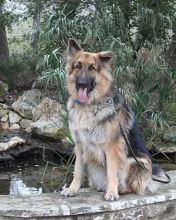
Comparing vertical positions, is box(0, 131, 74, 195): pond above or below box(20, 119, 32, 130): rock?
below

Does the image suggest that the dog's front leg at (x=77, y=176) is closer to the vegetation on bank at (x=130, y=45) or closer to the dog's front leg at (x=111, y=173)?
the dog's front leg at (x=111, y=173)

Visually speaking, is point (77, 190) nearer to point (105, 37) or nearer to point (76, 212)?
point (76, 212)

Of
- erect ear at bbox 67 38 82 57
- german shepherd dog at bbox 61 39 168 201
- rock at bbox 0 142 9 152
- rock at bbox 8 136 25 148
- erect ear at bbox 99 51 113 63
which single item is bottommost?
rock at bbox 0 142 9 152

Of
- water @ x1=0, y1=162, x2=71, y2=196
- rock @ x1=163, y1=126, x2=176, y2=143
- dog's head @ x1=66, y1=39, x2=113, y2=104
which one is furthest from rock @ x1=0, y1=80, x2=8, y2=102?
dog's head @ x1=66, y1=39, x2=113, y2=104

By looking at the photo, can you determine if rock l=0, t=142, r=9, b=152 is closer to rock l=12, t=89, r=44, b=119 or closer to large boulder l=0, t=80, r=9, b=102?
rock l=12, t=89, r=44, b=119

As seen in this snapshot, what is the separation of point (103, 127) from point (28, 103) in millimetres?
6059

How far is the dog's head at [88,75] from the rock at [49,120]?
94.9 inches

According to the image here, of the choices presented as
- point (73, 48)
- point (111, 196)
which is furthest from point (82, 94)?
point (111, 196)

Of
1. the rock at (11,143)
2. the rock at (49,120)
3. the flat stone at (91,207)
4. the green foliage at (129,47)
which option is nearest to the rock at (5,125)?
the rock at (49,120)

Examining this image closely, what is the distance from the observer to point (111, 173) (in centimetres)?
421

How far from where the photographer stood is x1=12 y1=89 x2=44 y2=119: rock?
32.2ft

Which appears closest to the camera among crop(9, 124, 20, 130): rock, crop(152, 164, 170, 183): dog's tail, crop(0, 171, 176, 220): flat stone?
crop(0, 171, 176, 220): flat stone

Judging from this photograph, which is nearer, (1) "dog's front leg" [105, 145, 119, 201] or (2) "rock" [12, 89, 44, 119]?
(1) "dog's front leg" [105, 145, 119, 201]

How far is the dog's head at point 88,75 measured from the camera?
4.12m
